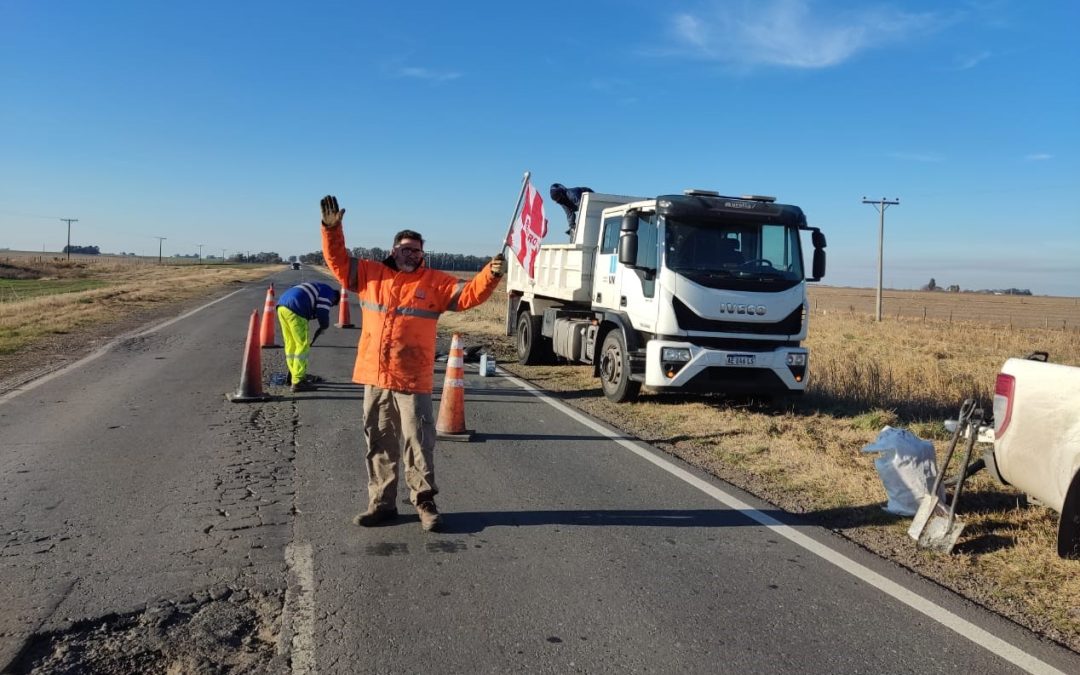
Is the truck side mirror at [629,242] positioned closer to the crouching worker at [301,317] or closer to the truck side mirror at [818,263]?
the truck side mirror at [818,263]

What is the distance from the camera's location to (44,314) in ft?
76.2

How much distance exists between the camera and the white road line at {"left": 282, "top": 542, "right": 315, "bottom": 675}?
3.48 m

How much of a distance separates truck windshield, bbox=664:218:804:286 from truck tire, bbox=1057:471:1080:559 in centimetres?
550

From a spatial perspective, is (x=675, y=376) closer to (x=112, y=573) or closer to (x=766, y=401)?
(x=766, y=401)

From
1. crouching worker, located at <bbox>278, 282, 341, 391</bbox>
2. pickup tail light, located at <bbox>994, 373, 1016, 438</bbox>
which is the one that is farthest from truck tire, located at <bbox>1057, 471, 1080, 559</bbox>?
crouching worker, located at <bbox>278, 282, 341, 391</bbox>

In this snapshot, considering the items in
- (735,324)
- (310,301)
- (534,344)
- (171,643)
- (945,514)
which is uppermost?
(310,301)

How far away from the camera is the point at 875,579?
4.68m

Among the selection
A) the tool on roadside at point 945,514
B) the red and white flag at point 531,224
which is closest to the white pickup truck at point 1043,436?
the tool on roadside at point 945,514

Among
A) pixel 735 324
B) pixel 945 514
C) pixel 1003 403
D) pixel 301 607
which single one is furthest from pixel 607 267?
pixel 301 607

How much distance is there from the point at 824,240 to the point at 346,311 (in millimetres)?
13621

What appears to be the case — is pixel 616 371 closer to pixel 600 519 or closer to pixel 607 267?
pixel 607 267

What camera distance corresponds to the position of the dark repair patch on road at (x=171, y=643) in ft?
11.1

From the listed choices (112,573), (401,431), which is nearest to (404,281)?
(401,431)

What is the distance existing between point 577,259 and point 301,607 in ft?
30.2
